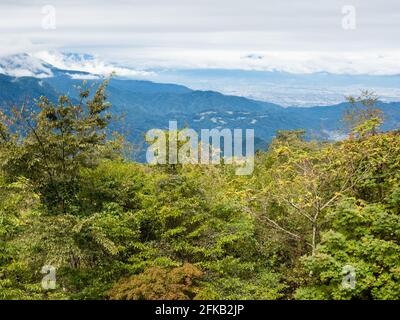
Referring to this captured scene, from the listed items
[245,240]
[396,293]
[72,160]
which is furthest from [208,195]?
[396,293]

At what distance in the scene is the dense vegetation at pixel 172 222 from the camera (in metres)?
15.8

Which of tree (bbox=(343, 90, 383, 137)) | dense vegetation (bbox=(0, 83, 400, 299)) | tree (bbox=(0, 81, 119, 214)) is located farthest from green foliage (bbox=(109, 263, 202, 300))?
tree (bbox=(343, 90, 383, 137))

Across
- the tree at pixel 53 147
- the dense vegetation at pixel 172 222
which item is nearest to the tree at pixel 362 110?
the dense vegetation at pixel 172 222

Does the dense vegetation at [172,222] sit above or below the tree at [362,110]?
below

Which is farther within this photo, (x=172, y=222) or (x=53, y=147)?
(x=172, y=222)

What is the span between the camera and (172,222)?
19.4 metres

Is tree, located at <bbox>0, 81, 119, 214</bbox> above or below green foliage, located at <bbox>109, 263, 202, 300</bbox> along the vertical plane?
above

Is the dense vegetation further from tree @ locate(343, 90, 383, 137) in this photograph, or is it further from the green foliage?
tree @ locate(343, 90, 383, 137)

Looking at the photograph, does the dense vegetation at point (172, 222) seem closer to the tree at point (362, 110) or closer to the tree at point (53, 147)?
the tree at point (53, 147)

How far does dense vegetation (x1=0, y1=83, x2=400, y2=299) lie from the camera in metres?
15.8

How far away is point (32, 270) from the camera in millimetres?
17547

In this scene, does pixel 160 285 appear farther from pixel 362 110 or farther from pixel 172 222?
pixel 362 110

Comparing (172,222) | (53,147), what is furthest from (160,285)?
(53,147)

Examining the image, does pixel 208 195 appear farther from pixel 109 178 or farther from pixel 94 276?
pixel 94 276
